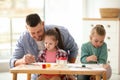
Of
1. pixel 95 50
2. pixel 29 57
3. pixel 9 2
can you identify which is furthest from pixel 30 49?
pixel 9 2

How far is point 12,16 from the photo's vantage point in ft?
15.2

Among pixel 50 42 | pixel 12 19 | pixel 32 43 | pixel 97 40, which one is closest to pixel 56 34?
pixel 50 42

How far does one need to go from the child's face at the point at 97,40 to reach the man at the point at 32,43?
0.21m

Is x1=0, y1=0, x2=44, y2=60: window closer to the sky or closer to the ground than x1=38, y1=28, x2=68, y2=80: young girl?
closer to the sky

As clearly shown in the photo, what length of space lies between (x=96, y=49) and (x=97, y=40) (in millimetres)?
98

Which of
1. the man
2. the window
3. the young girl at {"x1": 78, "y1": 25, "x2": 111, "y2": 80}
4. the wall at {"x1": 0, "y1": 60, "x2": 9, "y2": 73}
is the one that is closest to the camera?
the man

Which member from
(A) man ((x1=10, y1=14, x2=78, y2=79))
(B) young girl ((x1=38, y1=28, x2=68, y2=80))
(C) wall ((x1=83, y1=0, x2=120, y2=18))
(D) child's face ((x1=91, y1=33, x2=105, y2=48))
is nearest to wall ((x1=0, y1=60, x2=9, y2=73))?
(C) wall ((x1=83, y1=0, x2=120, y2=18))

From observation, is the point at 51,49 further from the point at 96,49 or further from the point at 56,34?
the point at 96,49

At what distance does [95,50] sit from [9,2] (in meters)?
2.49

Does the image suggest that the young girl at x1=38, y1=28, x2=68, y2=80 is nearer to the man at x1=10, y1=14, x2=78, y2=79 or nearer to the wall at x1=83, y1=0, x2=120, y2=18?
the man at x1=10, y1=14, x2=78, y2=79

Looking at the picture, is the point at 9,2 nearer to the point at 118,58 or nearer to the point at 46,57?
the point at 118,58

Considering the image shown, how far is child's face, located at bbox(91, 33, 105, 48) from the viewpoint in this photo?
2298 millimetres

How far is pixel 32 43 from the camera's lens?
2.36m

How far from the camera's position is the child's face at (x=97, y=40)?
7.54 feet
